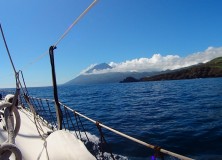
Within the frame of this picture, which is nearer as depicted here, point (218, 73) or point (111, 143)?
point (111, 143)

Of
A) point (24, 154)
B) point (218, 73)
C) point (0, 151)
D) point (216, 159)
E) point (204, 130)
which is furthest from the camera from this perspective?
point (218, 73)

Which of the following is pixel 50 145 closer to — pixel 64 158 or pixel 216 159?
pixel 64 158

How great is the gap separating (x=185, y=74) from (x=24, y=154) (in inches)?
6663

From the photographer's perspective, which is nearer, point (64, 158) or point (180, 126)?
point (64, 158)

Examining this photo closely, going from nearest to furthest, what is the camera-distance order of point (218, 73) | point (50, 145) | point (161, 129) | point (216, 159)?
point (50, 145) → point (216, 159) → point (161, 129) → point (218, 73)

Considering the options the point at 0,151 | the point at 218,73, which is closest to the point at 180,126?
the point at 0,151

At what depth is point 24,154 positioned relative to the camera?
19.0 feet

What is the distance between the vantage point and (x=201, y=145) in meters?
11.5

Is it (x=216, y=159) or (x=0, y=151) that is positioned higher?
(x=0, y=151)

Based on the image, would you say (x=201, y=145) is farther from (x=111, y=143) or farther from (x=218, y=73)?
(x=218, y=73)

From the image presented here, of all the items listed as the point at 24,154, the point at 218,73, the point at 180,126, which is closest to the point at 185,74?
the point at 218,73

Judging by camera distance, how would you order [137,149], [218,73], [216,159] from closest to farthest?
1. [216,159]
2. [137,149]
3. [218,73]

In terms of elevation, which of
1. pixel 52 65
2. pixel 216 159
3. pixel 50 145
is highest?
pixel 52 65

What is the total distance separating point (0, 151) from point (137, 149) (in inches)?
318
